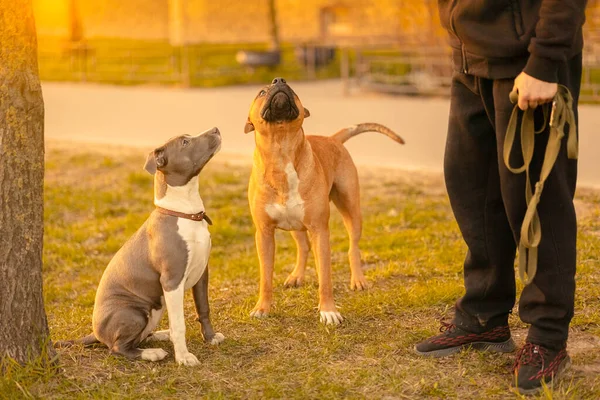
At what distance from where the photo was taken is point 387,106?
46.6 feet

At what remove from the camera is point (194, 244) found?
428cm

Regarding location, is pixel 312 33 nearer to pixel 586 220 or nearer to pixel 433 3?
pixel 433 3

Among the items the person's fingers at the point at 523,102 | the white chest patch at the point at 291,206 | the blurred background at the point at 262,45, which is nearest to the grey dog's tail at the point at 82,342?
the white chest patch at the point at 291,206

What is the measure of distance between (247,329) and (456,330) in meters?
1.19

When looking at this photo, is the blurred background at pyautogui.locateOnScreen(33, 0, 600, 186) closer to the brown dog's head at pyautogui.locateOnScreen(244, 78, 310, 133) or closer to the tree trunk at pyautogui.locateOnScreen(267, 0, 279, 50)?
the tree trunk at pyautogui.locateOnScreen(267, 0, 279, 50)

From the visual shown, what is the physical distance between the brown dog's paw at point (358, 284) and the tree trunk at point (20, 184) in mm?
2137

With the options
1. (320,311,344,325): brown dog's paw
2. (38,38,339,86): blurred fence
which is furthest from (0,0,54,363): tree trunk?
(38,38,339,86): blurred fence

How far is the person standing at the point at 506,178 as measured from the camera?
11.6ft

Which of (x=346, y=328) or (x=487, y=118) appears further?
(x=346, y=328)

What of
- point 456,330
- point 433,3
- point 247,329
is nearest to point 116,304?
point 247,329

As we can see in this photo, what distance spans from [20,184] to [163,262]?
77 cm

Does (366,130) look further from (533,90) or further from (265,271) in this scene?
(533,90)

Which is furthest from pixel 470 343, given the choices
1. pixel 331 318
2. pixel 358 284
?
pixel 358 284

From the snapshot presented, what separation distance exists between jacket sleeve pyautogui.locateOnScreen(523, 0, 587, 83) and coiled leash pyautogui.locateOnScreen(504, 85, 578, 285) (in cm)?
13
